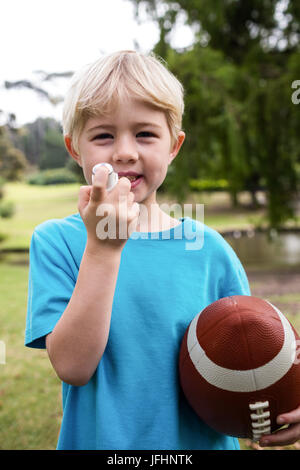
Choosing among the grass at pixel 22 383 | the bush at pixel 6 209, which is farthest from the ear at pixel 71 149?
the bush at pixel 6 209

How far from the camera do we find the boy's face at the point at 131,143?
116 cm

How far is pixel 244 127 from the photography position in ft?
24.6

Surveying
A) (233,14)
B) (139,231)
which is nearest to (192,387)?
(139,231)

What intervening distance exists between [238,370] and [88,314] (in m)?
0.49

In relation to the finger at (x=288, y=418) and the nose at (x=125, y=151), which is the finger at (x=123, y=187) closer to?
the nose at (x=125, y=151)

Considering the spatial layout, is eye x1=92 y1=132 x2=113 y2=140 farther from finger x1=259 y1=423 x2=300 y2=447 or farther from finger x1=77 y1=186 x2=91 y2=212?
finger x1=259 y1=423 x2=300 y2=447

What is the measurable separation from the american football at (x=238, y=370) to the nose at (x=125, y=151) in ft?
1.57

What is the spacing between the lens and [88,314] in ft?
3.20

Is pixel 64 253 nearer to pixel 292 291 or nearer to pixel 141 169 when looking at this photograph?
pixel 141 169

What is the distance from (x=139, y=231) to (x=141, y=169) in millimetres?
219

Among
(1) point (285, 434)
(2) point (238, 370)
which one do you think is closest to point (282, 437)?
(1) point (285, 434)

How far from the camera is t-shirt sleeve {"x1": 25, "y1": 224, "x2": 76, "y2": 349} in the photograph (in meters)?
1.13

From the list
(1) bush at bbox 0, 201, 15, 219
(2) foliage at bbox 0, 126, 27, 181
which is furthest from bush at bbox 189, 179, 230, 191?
(1) bush at bbox 0, 201, 15, 219
